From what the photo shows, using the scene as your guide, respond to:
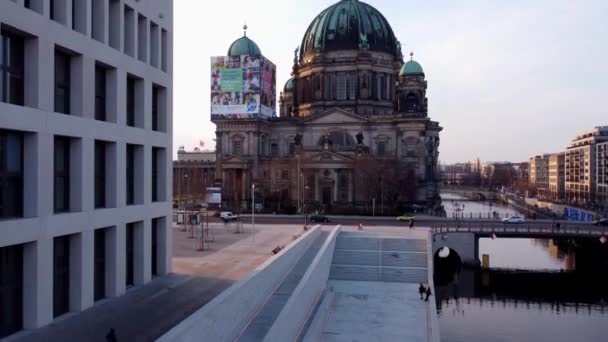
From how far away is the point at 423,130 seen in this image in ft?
299

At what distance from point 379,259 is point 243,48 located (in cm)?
5868

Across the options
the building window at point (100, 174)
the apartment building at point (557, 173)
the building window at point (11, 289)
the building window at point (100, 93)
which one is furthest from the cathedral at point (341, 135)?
the apartment building at point (557, 173)

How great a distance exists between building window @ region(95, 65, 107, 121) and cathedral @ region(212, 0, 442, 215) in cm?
A: 5284

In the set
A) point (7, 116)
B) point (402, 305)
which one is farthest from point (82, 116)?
point (402, 305)

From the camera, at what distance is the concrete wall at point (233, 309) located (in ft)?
58.5

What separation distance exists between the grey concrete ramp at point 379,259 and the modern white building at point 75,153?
58.9ft

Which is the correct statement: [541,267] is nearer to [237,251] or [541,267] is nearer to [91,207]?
[237,251]

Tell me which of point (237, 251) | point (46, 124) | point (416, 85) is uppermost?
point (416, 85)

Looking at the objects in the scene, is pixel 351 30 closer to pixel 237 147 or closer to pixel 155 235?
pixel 237 147

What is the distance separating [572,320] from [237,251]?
930 inches

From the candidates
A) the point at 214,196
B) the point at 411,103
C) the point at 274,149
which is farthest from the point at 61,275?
the point at 411,103

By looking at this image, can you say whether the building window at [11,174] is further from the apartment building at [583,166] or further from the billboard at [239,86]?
the apartment building at [583,166]

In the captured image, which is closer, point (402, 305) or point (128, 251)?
point (128, 251)

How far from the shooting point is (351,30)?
10150 centimetres
